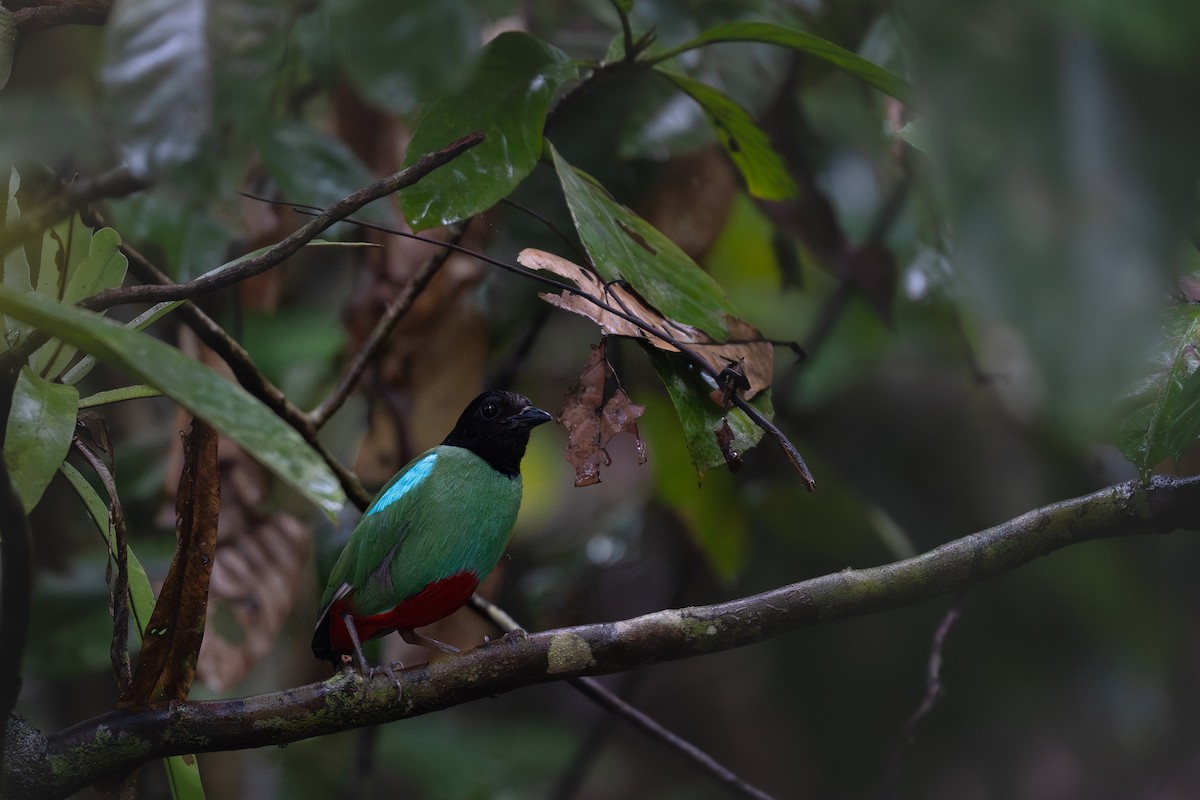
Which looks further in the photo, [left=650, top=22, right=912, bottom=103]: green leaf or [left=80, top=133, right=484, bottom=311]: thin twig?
[left=650, top=22, right=912, bottom=103]: green leaf

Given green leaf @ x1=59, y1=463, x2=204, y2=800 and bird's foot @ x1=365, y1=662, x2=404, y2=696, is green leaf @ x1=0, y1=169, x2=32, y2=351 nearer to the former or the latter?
green leaf @ x1=59, y1=463, x2=204, y2=800

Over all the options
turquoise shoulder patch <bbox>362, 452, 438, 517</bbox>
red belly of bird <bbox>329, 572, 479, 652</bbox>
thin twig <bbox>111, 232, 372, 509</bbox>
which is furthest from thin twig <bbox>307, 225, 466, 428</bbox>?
red belly of bird <bbox>329, 572, 479, 652</bbox>

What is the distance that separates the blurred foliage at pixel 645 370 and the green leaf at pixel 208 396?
0.57 feet

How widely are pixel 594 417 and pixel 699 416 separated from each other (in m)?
0.10

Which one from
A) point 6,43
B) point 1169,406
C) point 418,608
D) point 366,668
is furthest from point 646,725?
point 6,43

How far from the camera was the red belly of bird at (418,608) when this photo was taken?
1071mm

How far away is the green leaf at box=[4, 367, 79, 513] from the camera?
26.0 inches

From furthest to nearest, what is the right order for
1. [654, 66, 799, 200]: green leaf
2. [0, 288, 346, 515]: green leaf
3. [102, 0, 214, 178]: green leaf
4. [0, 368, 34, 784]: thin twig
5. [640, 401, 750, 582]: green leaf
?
[640, 401, 750, 582]: green leaf
[654, 66, 799, 200]: green leaf
[102, 0, 214, 178]: green leaf
[0, 368, 34, 784]: thin twig
[0, 288, 346, 515]: green leaf

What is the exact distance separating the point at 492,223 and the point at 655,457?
0.45m

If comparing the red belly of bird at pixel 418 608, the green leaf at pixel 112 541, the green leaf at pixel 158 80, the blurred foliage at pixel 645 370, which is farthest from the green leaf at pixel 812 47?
the green leaf at pixel 112 541

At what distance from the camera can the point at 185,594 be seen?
0.82 m

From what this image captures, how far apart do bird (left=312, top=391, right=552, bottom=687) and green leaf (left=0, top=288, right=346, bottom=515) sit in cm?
52

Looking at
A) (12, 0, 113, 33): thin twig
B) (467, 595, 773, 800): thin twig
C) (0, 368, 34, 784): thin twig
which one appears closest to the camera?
(0, 368, 34, 784): thin twig

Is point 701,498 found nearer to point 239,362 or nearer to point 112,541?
point 239,362
